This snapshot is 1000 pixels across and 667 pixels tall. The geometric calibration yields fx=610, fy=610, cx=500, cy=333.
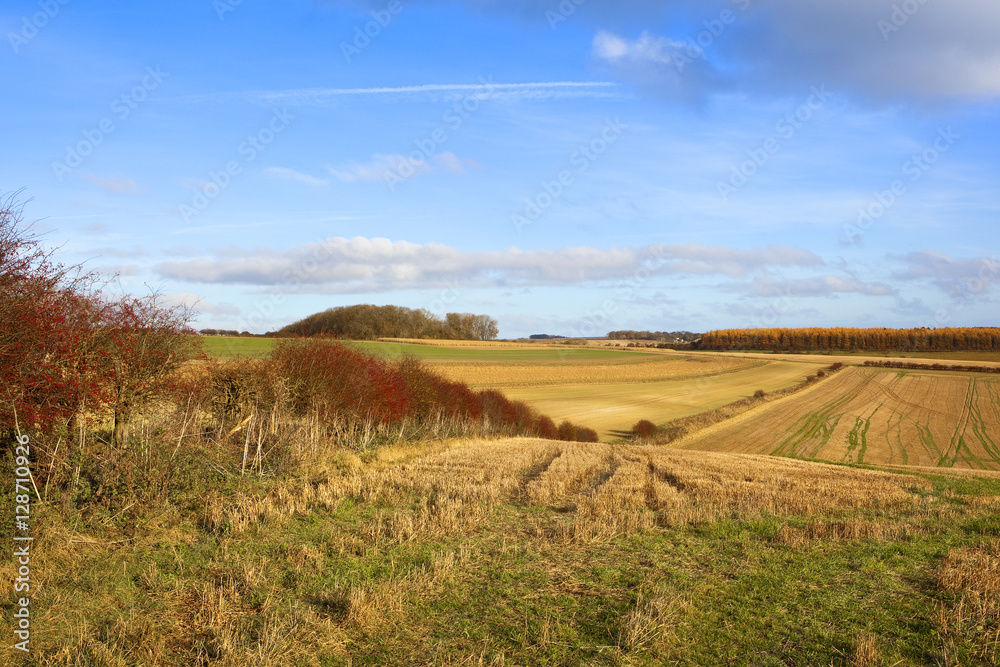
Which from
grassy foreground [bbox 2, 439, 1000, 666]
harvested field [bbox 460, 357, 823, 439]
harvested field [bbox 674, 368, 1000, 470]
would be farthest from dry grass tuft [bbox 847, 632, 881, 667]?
harvested field [bbox 460, 357, 823, 439]

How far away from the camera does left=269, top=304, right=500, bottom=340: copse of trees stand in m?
107

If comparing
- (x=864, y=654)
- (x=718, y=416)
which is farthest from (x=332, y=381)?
(x=718, y=416)

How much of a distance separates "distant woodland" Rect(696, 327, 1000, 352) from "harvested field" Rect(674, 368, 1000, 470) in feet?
305

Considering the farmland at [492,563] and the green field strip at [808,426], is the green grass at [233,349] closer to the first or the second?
the farmland at [492,563]

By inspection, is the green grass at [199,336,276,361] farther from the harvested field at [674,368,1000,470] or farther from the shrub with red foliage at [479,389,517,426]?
the harvested field at [674,368,1000,470]

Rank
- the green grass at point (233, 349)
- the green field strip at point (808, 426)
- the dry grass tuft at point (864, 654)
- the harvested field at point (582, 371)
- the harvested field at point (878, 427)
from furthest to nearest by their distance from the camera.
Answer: the harvested field at point (582, 371) < the green field strip at point (808, 426) < the harvested field at point (878, 427) < the green grass at point (233, 349) < the dry grass tuft at point (864, 654)

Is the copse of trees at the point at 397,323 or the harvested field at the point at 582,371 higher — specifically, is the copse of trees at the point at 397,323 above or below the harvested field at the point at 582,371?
above

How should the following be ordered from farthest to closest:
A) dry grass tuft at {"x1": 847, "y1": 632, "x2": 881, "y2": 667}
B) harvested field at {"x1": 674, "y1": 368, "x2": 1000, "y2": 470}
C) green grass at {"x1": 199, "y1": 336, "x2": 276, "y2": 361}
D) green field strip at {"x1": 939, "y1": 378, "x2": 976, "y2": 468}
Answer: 1. harvested field at {"x1": 674, "y1": 368, "x2": 1000, "y2": 470}
2. green field strip at {"x1": 939, "y1": 378, "x2": 976, "y2": 468}
3. green grass at {"x1": 199, "y1": 336, "x2": 276, "y2": 361}
4. dry grass tuft at {"x1": 847, "y1": 632, "x2": 881, "y2": 667}

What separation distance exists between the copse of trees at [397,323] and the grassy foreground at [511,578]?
81817 mm

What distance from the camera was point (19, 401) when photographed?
26.8ft

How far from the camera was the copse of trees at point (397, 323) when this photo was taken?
107062mm

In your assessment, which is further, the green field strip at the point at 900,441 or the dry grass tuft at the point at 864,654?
the green field strip at the point at 900,441

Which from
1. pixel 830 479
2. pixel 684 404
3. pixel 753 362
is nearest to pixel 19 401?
pixel 830 479

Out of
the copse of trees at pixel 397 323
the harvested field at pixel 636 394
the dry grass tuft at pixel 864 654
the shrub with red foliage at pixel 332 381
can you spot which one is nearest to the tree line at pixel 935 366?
the harvested field at pixel 636 394
